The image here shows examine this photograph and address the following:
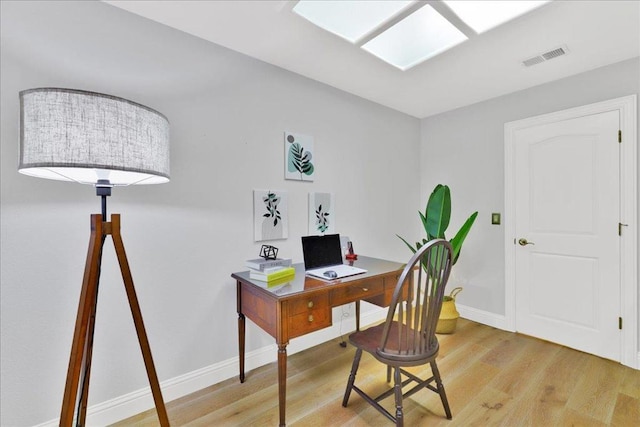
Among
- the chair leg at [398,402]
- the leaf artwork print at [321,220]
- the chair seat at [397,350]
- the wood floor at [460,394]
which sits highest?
the leaf artwork print at [321,220]

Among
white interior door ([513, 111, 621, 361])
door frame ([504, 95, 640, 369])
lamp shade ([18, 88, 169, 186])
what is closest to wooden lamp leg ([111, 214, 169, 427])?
lamp shade ([18, 88, 169, 186])

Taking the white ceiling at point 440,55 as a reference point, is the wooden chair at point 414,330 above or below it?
below

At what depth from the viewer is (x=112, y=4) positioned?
1559mm

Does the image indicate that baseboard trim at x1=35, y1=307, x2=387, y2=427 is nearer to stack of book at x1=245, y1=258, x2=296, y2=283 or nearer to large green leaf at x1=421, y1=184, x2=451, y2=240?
stack of book at x1=245, y1=258, x2=296, y2=283

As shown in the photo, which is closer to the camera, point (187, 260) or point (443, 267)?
point (443, 267)

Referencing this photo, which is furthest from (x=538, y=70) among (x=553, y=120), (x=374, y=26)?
(x=374, y=26)

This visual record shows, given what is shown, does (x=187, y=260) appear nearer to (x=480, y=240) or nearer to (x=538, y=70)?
(x=480, y=240)

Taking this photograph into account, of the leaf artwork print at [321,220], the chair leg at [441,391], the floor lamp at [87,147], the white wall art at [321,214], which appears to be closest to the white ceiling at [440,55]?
the floor lamp at [87,147]

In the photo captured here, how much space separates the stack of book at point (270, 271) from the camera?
1708 mm

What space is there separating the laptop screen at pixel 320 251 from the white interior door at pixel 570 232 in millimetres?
1882

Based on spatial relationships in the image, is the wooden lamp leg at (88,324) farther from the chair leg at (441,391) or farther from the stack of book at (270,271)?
the chair leg at (441,391)

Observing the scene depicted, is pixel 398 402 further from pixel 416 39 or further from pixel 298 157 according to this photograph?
pixel 416 39

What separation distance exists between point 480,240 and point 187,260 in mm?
2787

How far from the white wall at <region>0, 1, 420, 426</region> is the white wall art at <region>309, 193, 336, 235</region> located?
0.23 feet
